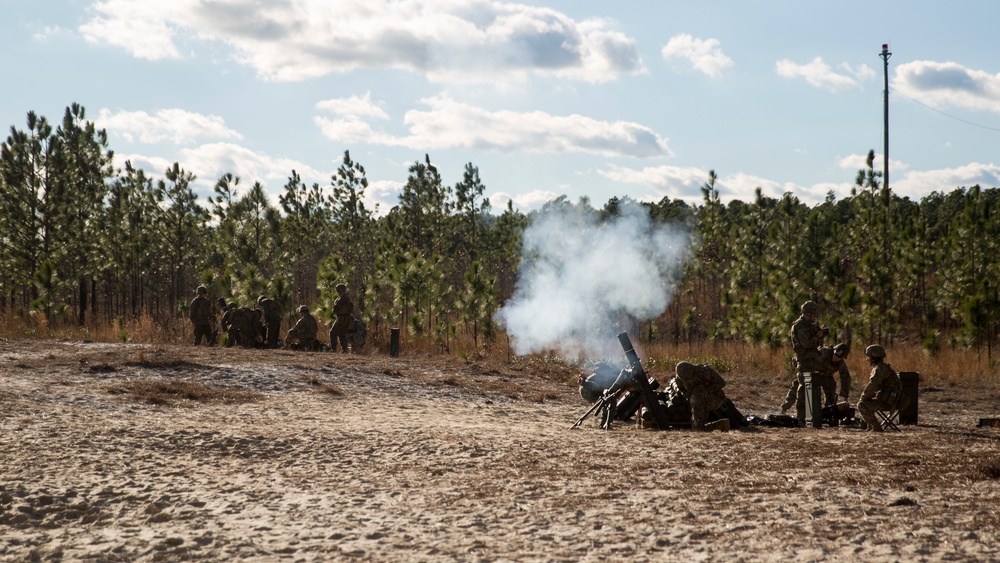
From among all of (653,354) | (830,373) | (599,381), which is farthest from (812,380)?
(653,354)

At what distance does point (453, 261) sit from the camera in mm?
37156

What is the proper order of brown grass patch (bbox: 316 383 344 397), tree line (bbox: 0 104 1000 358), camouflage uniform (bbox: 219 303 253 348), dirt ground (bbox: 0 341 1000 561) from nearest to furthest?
1. dirt ground (bbox: 0 341 1000 561)
2. brown grass patch (bbox: 316 383 344 397)
3. camouflage uniform (bbox: 219 303 253 348)
4. tree line (bbox: 0 104 1000 358)

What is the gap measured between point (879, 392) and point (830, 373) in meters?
1.41

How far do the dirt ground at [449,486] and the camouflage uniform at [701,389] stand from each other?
690mm

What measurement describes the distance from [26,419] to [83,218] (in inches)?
1181

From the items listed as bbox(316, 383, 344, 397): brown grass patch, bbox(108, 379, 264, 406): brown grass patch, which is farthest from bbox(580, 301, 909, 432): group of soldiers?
bbox(108, 379, 264, 406): brown grass patch

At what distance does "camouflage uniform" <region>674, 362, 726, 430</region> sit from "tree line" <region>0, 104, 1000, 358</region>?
1113 cm

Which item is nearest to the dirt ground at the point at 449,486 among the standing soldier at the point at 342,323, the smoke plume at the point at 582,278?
the smoke plume at the point at 582,278

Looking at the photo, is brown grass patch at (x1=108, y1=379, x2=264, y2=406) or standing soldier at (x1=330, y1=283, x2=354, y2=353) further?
standing soldier at (x1=330, y1=283, x2=354, y2=353)

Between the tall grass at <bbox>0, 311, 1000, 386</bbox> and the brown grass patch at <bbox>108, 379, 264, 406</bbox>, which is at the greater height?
the tall grass at <bbox>0, 311, 1000, 386</bbox>

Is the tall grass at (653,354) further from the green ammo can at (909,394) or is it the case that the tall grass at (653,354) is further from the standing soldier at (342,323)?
the green ammo can at (909,394)

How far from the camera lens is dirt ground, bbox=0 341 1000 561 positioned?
5883mm

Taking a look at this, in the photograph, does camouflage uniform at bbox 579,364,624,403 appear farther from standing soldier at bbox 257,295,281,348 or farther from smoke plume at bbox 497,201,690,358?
standing soldier at bbox 257,295,281,348

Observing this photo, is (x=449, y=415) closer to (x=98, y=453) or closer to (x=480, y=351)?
(x=98, y=453)
